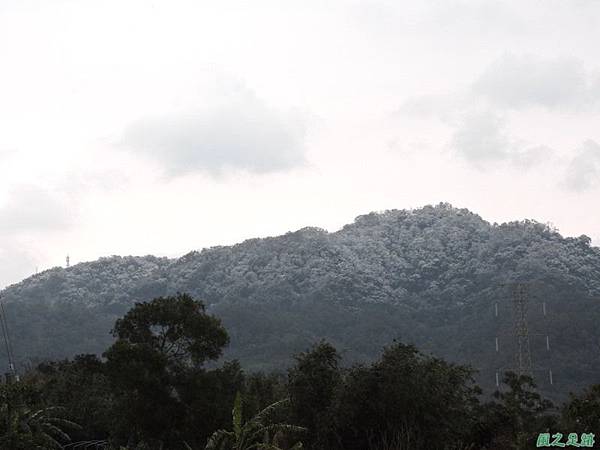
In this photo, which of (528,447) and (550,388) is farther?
(550,388)

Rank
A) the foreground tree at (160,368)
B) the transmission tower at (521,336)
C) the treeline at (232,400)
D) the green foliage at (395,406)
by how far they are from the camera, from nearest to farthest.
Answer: the green foliage at (395,406)
the treeline at (232,400)
the foreground tree at (160,368)
the transmission tower at (521,336)

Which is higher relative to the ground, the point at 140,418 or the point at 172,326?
the point at 172,326

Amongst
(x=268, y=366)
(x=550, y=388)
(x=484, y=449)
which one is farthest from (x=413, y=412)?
(x=268, y=366)

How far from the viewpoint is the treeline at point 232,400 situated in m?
38.0

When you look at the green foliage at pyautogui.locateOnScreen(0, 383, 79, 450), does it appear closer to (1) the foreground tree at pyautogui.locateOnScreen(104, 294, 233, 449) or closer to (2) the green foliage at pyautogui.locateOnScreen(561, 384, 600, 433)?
(1) the foreground tree at pyautogui.locateOnScreen(104, 294, 233, 449)

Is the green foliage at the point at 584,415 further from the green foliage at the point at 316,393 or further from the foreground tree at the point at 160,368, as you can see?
the foreground tree at the point at 160,368

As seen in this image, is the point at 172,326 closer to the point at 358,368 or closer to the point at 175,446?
the point at 175,446

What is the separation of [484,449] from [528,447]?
10.3 meters

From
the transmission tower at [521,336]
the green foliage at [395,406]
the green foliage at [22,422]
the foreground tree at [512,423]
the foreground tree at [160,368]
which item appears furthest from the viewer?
the transmission tower at [521,336]

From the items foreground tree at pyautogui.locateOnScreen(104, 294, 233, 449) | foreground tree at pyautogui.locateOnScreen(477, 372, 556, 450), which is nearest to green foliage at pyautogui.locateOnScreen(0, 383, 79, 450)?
foreground tree at pyautogui.locateOnScreen(104, 294, 233, 449)

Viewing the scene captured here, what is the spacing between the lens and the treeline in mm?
38031

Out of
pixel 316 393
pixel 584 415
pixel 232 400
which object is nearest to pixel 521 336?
pixel 232 400

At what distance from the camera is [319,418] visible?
128 ft

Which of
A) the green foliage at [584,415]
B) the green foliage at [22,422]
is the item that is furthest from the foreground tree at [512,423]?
the green foliage at [22,422]
